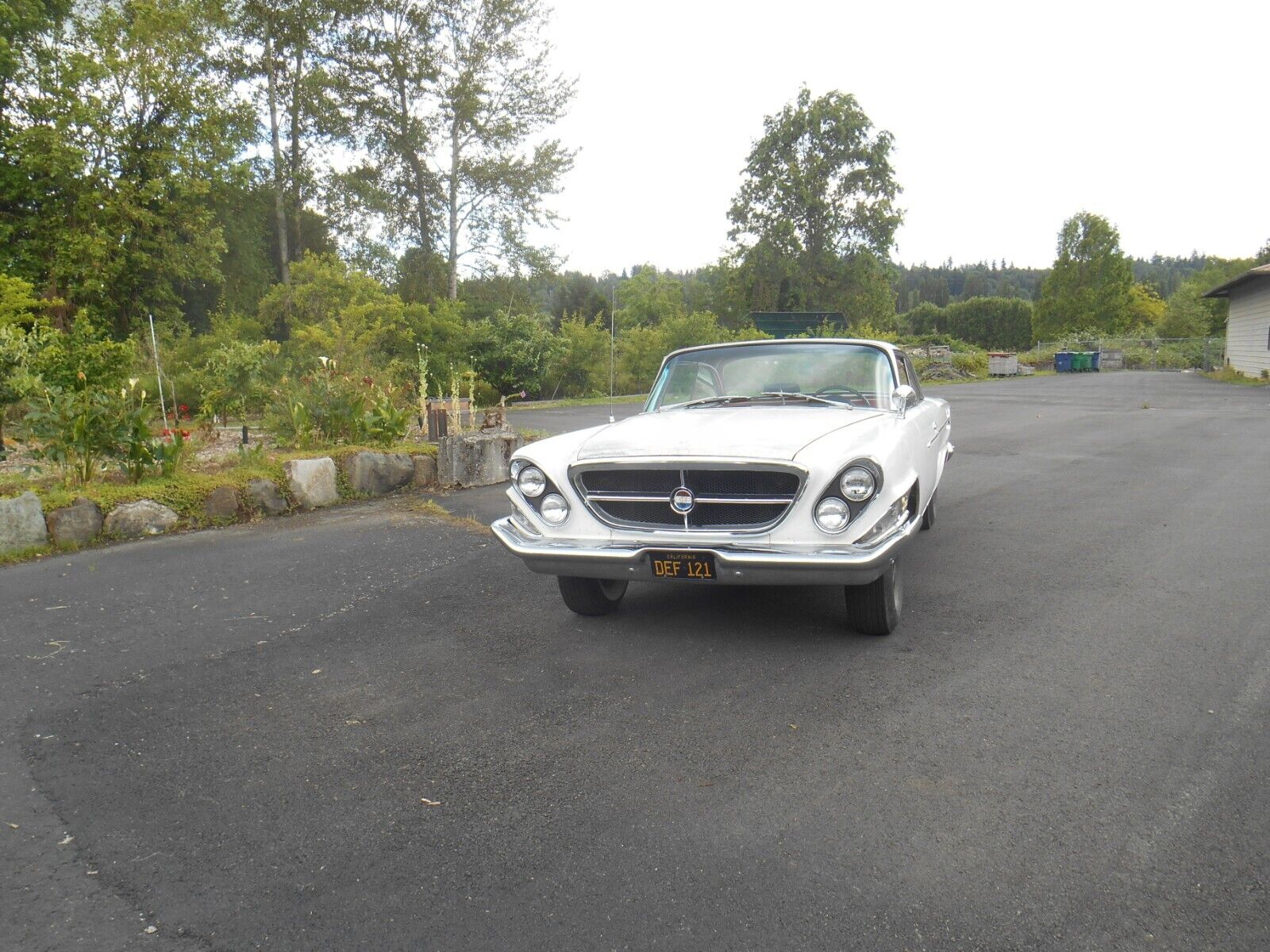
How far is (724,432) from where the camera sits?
14.8 feet

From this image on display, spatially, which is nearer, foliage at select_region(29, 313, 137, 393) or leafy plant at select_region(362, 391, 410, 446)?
foliage at select_region(29, 313, 137, 393)

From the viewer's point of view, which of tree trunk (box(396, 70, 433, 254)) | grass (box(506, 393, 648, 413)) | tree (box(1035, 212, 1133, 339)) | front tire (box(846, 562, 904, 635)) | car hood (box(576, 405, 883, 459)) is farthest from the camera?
tree (box(1035, 212, 1133, 339))

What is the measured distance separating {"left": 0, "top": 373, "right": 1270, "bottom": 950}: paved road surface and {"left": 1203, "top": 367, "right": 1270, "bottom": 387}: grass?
91.8 feet

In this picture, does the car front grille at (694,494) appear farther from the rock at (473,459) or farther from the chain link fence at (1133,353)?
the chain link fence at (1133,353)

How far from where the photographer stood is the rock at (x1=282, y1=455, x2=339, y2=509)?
26.2 feet

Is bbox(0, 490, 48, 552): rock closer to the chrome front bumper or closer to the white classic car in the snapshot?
the white classic car

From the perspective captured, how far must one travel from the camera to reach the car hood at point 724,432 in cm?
420

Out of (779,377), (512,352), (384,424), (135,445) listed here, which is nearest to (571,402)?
(512,352)

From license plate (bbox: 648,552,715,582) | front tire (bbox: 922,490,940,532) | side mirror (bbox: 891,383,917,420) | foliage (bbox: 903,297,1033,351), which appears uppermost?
foliage (bbox: 903,297,1033,351)

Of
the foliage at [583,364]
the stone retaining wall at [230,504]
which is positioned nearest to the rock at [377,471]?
the stone retaining wall at [230,504]

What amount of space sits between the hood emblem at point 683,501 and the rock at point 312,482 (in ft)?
16.1

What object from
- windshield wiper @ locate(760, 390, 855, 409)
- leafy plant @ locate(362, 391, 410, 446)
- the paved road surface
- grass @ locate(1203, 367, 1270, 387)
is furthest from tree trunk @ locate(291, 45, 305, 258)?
grass @ locate(1203, 367, 1270, 387)

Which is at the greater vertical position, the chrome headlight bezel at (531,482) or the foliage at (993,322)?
the foliage at (993,322)

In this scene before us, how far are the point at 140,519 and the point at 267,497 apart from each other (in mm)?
1060
